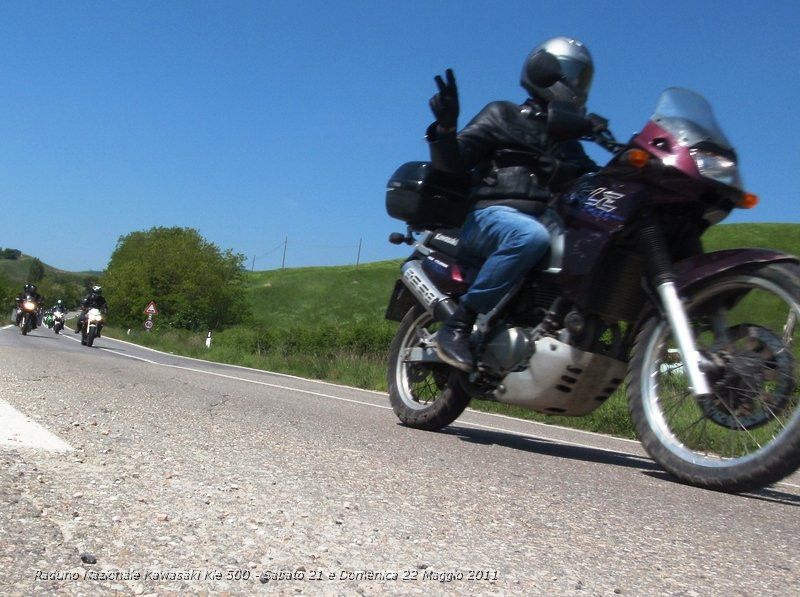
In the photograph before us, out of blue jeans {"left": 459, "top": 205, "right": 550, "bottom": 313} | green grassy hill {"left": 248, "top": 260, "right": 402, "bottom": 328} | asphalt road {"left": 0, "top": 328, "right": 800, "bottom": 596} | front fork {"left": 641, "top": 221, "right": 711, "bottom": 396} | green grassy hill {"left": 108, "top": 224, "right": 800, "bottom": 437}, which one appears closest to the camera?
asphalt road {"left": 0, "top": 328, "right": 800, "bottom": 596}

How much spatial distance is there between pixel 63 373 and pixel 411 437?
3.09 m

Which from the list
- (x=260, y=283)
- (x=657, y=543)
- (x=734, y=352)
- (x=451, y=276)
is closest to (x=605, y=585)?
(x=657, y=543)

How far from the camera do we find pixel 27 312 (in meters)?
28.7

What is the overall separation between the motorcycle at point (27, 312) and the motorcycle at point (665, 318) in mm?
26870

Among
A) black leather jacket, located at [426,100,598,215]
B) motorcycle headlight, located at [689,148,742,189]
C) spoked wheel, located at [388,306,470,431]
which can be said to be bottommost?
spoked wheel, located at [388,306,470,431]

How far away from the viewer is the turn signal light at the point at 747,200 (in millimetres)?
3500

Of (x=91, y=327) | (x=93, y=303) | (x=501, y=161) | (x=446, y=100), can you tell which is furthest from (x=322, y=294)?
(x=446, y=100)

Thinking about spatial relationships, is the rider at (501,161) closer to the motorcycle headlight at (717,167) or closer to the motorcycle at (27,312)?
the motorcycle headlight at (717,167)

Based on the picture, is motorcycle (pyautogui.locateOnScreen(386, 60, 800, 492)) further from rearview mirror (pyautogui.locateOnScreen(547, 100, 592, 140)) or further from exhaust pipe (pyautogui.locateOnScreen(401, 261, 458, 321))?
exhaust pipe (pyautogui.locateOnScreen(401, 261, 458, 321))

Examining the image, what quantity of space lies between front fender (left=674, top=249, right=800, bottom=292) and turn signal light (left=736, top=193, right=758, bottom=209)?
8.0 inches

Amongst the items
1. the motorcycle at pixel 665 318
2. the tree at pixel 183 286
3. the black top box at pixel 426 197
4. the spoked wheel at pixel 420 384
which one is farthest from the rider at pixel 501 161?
the tree at pixel 183 286

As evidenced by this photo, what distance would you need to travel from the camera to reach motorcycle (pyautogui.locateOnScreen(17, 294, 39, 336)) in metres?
28.6

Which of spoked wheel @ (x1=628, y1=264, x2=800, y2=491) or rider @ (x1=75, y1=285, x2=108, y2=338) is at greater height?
rider @ (x1=75, y1=285, x2=108, y2=338)

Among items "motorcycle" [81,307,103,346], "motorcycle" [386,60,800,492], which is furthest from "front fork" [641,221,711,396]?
"motorcycle" [81,307,103,346]
